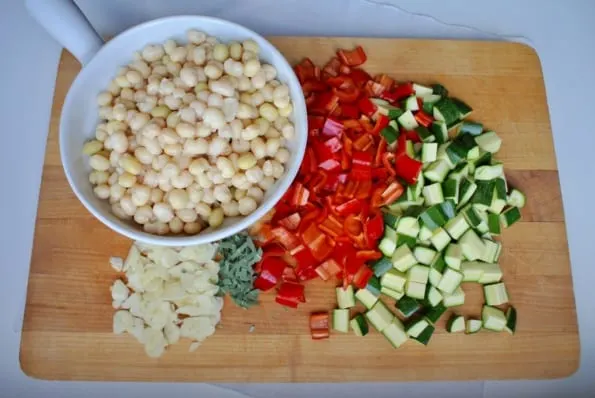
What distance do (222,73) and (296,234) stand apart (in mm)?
531

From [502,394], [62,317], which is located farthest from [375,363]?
[62,317]

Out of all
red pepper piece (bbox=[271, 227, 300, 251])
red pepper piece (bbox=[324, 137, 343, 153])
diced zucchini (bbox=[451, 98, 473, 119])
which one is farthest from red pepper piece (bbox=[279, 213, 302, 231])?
diced zucchini (bbox=[451, 98, 473, 119])

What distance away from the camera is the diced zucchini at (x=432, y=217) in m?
1.71

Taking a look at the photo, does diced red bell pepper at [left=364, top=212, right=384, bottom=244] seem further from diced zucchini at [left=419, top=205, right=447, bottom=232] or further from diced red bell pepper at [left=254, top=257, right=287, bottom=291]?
diced red bell pepper at [left=254, top=257, right=287, bottom=291]

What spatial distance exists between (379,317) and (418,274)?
180 millimetres

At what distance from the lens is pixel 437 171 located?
5.70ft

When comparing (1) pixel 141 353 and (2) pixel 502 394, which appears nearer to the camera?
(1) pixel 141 353

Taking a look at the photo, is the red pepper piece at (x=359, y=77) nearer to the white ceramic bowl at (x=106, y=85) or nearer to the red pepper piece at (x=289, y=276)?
the white ceramic bowl at (x=106, y=85)

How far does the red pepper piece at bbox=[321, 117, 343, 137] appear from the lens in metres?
1.76

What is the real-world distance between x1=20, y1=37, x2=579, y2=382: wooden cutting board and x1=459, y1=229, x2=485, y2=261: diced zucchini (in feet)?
0.35

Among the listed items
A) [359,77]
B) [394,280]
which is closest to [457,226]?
[394,280]

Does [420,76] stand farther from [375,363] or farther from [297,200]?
[375,363]

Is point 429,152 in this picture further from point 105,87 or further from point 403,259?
point 105,87

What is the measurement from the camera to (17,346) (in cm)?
174
